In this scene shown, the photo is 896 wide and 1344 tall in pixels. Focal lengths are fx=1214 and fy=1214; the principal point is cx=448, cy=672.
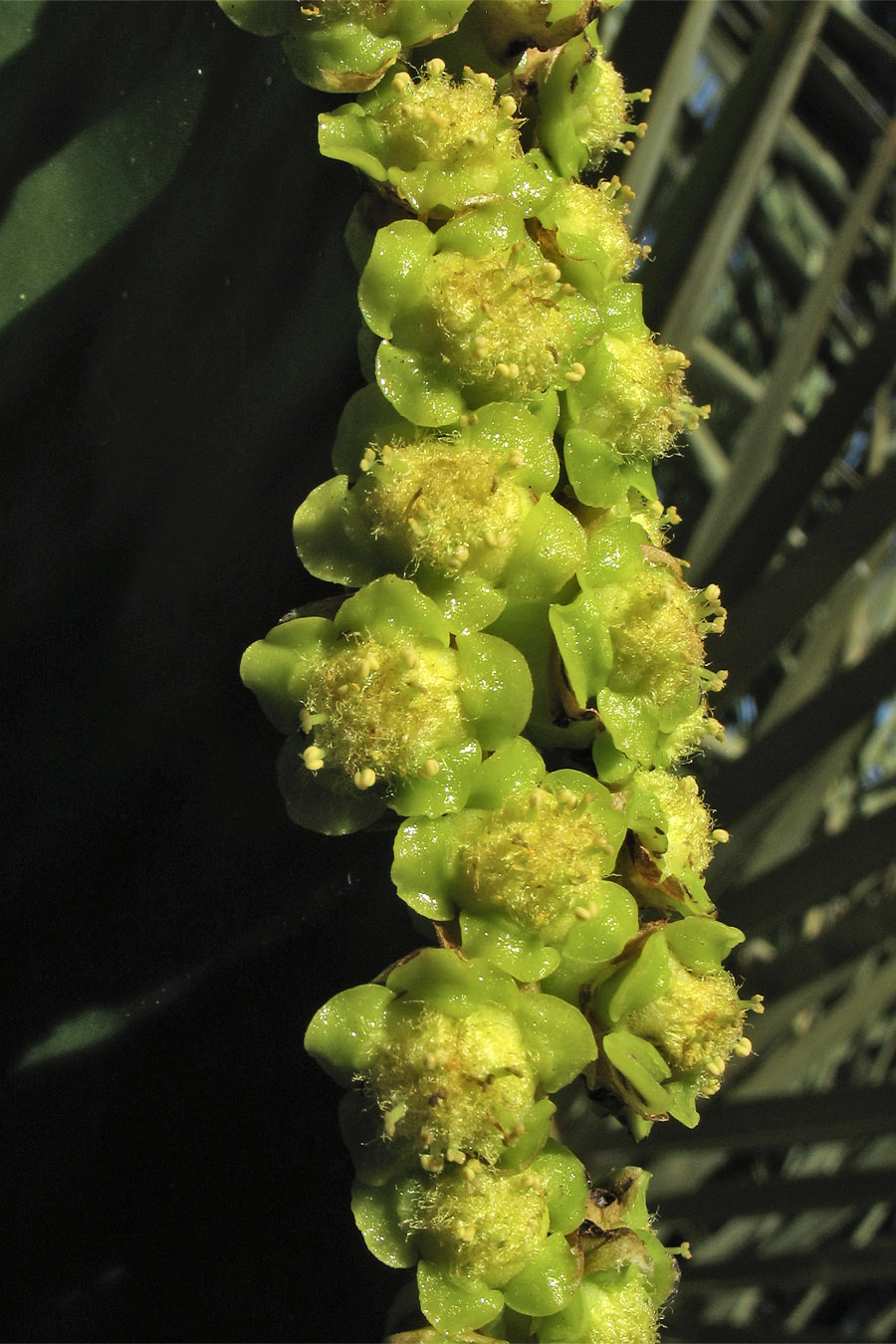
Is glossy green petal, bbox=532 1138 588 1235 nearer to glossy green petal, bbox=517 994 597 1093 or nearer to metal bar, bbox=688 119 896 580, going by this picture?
glossy green petal, bbox=517 994 597 1093

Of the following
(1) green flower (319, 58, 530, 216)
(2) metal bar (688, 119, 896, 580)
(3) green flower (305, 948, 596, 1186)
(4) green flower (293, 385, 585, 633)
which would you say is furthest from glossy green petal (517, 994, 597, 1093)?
(2) metal bar (688, 119, 896, 580)

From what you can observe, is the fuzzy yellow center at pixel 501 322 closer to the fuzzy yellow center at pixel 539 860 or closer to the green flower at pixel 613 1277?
the fuzzy yellow center at pixel 539 860

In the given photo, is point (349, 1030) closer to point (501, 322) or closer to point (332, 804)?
point (332, 804)

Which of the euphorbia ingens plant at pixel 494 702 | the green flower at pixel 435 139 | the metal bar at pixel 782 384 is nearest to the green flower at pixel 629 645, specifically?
the euphorbia ingens plant at pixel 494 702

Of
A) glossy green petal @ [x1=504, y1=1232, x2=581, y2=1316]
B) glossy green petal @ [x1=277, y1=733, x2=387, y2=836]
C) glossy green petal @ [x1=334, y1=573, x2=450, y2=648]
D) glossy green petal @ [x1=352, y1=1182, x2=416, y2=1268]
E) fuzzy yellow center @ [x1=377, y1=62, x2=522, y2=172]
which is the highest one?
fuzzy yellow center @ [x1=377, y1=62, x2=522, y2=172]

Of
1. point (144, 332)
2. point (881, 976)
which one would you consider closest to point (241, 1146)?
point (144, 332)

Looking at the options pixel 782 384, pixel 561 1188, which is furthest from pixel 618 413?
pixel 782 384

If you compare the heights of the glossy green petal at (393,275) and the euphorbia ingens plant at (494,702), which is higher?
the glossy green petal at (393,275)
